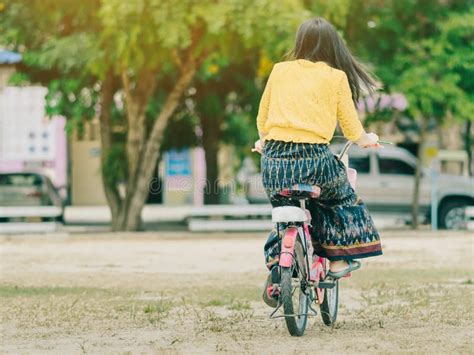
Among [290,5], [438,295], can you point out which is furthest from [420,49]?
[438,295]

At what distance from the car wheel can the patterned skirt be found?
62.8ft

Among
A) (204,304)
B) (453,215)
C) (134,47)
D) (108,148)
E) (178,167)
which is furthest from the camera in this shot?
(178,167)

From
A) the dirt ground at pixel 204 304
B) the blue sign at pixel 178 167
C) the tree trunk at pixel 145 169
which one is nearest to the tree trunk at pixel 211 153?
the tree trunk at pixel 145 169

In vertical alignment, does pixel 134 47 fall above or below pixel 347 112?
above

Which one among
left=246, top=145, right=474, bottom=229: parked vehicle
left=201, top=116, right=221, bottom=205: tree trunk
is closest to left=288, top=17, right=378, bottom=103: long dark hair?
left=246, top=145, right=474, bottom=229: parked vehicle

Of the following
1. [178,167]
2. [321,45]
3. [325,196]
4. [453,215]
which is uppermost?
[321,45]

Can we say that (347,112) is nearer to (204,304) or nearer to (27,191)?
(204,304)

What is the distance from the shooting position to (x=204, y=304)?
10.0m

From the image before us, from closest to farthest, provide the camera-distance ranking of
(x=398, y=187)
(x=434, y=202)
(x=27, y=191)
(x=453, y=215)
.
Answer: (x=434, y=202) < (x=453, y=215) < (x=27, y=191) < (x=398, y=187)

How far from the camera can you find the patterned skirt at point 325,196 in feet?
25.1

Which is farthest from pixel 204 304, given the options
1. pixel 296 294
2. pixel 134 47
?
pixel 134 47

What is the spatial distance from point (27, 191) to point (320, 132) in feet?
65.3

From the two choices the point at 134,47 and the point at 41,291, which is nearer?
the point at 41,291

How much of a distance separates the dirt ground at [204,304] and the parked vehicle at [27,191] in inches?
324
